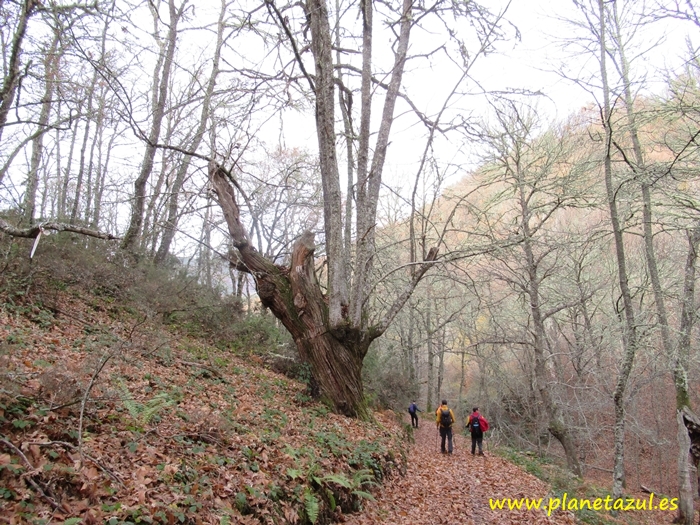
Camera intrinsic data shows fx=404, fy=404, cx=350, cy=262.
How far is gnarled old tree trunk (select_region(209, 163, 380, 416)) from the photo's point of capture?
7.84 metres

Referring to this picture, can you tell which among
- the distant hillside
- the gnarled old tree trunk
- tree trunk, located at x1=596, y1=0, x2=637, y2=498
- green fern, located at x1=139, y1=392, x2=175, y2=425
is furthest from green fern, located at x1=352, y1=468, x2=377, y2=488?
tree trunk, located at x1=596, y1=0, x2=637, y2=498

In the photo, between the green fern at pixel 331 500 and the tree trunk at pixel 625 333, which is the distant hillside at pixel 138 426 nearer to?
the green fern at pixel 331 500

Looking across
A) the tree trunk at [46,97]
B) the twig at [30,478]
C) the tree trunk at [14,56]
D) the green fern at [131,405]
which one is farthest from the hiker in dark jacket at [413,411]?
the tree trunk at [14,56]

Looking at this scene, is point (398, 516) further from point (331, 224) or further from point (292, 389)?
point (331, 224)

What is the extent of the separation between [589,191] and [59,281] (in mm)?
13337

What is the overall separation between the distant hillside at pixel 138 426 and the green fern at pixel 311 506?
1 centimetres

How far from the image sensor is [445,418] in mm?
11445

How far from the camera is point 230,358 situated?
33.7 feet

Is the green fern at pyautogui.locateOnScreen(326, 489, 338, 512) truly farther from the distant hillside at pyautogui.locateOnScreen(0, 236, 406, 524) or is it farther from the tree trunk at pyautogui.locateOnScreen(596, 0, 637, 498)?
the tree trunk at pyautogui.locateOnScreen(596, 0, 637, 498)

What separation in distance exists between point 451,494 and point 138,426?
5504 mm

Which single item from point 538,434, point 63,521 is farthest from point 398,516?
point 538,434

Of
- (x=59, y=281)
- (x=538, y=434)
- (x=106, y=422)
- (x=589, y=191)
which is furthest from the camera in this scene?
(x=538, y=434)

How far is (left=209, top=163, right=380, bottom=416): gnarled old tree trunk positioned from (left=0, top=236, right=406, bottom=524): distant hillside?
55cm

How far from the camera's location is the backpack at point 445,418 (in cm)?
1144
